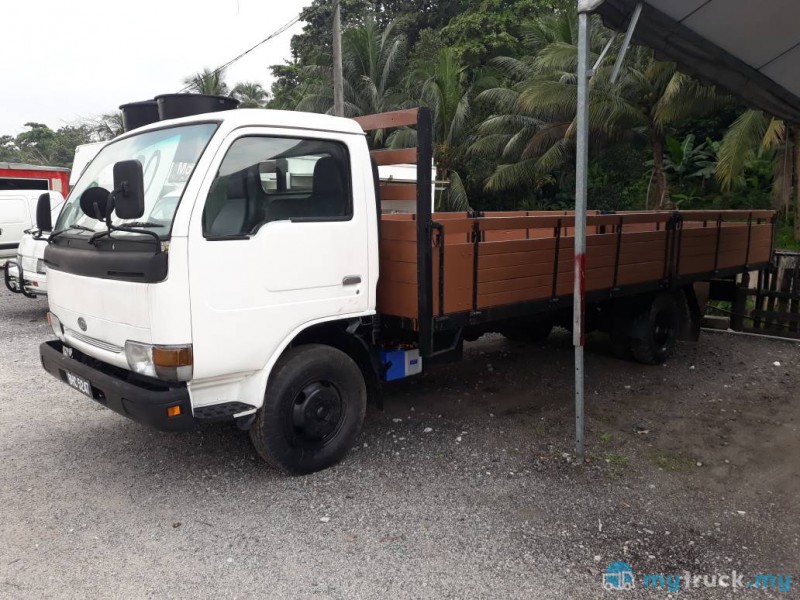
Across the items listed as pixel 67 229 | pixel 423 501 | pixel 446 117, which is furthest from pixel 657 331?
pixel 446 117

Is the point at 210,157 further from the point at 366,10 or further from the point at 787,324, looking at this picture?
the point at 366,10

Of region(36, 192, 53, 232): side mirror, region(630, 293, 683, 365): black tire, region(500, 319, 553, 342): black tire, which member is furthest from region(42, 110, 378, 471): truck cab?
region(630, 293, 683, 365): black tire

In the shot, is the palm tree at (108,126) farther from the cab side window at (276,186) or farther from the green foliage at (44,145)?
the cab side window at (276,186)

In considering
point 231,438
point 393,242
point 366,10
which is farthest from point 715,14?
point 366,10

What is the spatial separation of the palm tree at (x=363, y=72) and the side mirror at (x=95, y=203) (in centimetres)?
1807

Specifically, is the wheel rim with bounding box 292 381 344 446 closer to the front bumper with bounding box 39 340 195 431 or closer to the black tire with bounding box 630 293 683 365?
the front bumper with bounding box 39 340 195 431

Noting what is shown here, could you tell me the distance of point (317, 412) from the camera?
158 inches

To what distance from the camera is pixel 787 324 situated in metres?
7.98

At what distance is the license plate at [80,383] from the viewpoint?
375 cm

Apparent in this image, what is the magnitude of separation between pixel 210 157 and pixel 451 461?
2.59 metres

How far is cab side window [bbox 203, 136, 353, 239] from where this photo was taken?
355cm

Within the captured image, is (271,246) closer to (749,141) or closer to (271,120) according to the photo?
(271,120)

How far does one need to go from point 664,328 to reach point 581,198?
11.1 feet

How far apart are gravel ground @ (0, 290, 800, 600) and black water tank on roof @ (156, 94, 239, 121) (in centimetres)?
241
